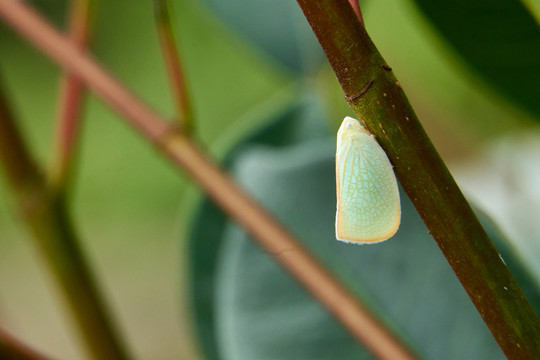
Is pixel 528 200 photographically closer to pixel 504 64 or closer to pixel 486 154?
pixel 486 154

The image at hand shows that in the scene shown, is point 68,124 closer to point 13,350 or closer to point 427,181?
point 13,350

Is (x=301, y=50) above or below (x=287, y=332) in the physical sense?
above

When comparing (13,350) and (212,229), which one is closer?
(13,350)

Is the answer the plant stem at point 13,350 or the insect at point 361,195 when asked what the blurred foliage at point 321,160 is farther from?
the plant stem at point 13,350

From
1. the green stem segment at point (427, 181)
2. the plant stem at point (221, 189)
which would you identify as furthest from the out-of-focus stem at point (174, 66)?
the green stem segment at point (427, 181)

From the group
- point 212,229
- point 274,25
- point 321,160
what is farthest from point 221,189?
point 274,25

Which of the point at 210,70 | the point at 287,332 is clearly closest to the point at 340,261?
the point at 287,332
